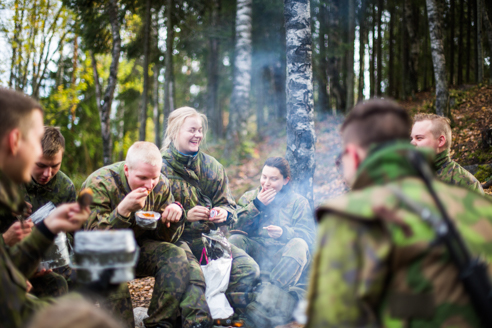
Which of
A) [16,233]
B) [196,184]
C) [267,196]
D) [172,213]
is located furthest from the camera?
[196,184]

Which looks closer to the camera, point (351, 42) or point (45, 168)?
point (45, 168)

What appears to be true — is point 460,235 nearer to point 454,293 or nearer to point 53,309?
point 454,293

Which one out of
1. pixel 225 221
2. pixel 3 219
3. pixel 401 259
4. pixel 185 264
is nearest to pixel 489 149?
pixel 225 221

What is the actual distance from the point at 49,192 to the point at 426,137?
14.0ft

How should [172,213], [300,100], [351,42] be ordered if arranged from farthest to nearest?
1. [351,42]
2. [300,100]
3. [172,213]

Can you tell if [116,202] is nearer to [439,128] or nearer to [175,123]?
Result: [175,123]

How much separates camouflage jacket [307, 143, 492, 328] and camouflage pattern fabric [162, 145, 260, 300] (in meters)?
2.51

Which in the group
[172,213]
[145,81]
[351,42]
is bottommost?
[172,213]

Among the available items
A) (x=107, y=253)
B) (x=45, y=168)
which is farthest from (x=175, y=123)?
(x=107, y=253)

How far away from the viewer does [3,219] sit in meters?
3.38

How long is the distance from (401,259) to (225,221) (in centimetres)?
288

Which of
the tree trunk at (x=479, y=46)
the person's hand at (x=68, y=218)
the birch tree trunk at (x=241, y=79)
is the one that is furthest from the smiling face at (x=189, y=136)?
the tree trunk at (x=479, y=46)

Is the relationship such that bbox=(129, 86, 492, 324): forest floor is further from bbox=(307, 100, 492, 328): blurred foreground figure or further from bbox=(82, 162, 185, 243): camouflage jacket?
bbox=(307, 100, 492, 328): blurred foreground figure

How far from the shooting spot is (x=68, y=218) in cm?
227
